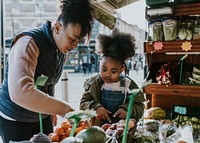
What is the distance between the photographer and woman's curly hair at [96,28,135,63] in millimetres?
1805

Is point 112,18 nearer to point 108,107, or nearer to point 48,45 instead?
point 108,107

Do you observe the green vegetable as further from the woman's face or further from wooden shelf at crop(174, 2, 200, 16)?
wooden shelf at crop(174, 2, 200, 16)

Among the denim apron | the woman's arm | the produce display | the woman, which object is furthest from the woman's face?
the produce display

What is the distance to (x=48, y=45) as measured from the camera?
4.58 feet

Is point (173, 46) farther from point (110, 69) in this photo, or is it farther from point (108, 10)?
point (108, 10)

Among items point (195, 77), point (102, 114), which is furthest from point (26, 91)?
point (195, 77)

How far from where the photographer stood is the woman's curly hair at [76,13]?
1.36m

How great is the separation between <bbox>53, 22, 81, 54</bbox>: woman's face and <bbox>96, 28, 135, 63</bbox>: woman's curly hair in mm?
430

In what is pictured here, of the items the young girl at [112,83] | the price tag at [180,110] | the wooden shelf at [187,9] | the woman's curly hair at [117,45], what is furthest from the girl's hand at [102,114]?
the wooden shelf at [187,9]

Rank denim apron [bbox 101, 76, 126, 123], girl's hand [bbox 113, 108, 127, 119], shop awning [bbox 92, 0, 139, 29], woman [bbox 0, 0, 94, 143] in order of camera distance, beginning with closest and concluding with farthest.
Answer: woman [bbox 0, 0, 94, 143] < girl's hand [bbox 113, 108, 127, 119] < denim apron [bbox 101, 76, 126, 123] < shop awning [bbox 92, 0, 139, 29]

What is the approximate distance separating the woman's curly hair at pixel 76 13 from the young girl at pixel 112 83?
16.3 inches

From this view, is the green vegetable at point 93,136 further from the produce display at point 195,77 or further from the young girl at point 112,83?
the produce display at point 195,77

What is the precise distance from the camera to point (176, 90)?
7.00 ft

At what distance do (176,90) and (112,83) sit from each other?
0.60 metres
